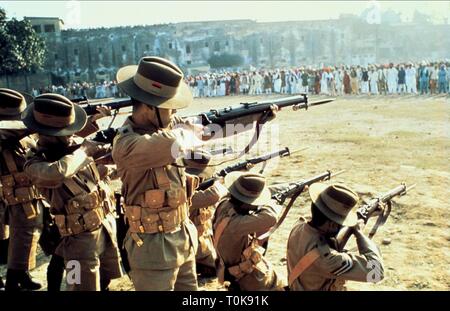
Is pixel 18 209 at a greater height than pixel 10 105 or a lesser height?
lesser

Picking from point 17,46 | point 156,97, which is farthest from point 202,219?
point 17,46

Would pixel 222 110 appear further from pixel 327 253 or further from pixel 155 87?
pixel 327 253

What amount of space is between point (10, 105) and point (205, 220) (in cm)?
242

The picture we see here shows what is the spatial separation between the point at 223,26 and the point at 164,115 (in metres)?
57.2

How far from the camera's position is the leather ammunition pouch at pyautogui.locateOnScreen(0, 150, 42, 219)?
4812 mm

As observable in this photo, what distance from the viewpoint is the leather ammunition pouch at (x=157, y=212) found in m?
3.32

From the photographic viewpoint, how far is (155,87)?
10.5ft

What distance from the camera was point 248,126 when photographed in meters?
5.82

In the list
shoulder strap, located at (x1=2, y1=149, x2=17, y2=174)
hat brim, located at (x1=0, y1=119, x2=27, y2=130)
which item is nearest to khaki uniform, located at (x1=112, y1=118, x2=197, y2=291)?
hat brim, located at (x1=0, y1=119, x2=27, y2=130)

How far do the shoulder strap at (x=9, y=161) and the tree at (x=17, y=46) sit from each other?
32.6 meters

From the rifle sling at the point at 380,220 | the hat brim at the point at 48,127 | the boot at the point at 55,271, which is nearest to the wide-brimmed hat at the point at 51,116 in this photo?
the hat brim at the point at 48,127

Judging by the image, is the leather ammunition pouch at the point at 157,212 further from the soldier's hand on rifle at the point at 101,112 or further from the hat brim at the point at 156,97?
the soldier's hand on rifle at the point at 101,112

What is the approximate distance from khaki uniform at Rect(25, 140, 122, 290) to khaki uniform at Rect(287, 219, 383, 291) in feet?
5.44

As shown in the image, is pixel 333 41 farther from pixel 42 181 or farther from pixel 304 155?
pixel 42 181
